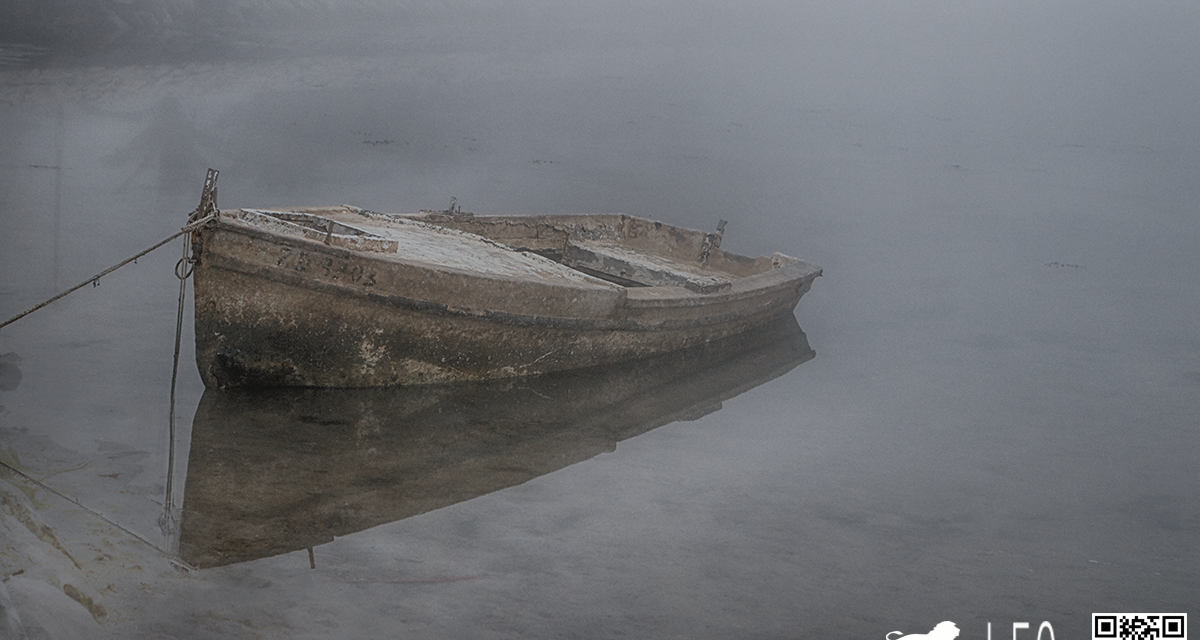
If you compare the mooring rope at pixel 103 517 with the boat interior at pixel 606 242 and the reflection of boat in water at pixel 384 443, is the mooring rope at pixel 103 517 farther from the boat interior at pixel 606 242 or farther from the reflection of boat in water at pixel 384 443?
the boat interior at pixel 606 242

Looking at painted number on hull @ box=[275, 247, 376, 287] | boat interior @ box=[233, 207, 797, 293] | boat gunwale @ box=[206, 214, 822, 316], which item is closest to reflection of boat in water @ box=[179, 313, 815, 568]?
boat gunwale @ box=[206, 214, 822, 316]

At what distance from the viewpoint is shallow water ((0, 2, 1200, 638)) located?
5.98 meters

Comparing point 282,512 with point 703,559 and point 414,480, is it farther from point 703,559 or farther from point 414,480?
point 703,559

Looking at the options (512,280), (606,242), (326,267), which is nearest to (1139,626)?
(512,280)

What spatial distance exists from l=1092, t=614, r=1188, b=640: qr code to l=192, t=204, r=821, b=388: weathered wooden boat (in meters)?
4.56

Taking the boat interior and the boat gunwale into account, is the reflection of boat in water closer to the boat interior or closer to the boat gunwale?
the boat gunwale

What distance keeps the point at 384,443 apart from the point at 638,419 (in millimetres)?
2232

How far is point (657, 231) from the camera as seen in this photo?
43.8 ft

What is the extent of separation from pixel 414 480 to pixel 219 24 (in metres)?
28.7

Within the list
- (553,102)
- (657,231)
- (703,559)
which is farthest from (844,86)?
(703,559)

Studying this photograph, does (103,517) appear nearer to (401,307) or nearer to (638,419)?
(401,307)

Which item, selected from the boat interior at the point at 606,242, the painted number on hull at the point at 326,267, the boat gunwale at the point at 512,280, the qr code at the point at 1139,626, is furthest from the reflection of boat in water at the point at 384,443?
the qr code at the point at 1139,626

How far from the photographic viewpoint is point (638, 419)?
30.0 ft

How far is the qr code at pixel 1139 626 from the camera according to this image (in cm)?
636
